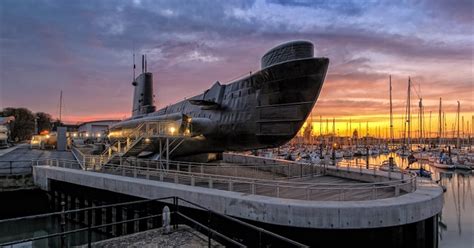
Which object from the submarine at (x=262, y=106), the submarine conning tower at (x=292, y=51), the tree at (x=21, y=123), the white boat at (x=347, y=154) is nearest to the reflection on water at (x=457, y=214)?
the submarine at (x=262, y=106)

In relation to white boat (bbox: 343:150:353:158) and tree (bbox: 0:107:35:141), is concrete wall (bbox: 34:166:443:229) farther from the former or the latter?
tree (bbox: 0:107:35:141)

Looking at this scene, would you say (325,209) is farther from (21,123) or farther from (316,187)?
(21,123)

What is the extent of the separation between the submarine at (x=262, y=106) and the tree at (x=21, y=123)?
9530cm

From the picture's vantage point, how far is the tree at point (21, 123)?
9831 centimetres

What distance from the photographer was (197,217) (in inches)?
542

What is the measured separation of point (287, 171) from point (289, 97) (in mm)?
8222

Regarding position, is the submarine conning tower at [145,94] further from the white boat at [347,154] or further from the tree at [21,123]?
the tree at [21,123]

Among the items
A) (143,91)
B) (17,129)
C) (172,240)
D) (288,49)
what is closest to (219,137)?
(288,49)

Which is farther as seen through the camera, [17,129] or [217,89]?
[17,129]

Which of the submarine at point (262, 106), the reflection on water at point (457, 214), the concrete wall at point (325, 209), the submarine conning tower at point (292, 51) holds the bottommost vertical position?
the reflection on water at point (457, 214)

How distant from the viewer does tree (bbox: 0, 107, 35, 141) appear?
3871 inches

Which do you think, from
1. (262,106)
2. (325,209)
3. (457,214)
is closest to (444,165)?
(457,214)

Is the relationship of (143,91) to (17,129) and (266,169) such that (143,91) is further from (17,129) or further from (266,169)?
(17,129)

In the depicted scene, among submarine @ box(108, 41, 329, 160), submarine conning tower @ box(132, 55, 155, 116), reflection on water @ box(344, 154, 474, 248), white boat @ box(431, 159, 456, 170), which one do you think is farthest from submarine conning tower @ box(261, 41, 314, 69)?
white boat @ box(431, 159, 456, 170)
